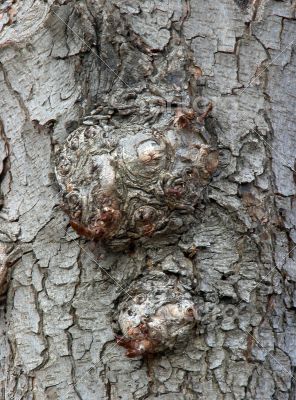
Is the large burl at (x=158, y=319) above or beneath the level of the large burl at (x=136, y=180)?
beneath

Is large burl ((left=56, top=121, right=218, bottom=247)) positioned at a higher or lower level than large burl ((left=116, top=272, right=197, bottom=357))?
higher

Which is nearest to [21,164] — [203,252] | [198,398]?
[203,252]

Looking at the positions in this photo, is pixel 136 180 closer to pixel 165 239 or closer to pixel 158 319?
pixel 165 239

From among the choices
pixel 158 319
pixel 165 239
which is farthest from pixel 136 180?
pixel 158 319

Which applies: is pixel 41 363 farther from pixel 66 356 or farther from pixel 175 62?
pixel 175 62
